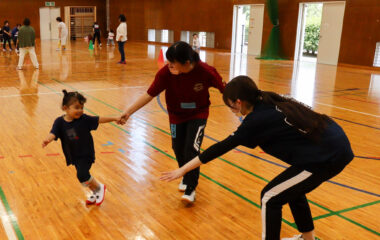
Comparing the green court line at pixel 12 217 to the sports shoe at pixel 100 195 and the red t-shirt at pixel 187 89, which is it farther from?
the red t-shirt at pixel 187 89

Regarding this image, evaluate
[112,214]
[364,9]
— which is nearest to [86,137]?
[112,214]

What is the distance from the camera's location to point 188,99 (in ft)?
10.6

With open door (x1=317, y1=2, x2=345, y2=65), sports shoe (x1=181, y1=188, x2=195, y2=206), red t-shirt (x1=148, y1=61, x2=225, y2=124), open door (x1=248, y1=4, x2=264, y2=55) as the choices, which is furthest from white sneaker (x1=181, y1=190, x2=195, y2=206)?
open door (x1=248, y1=4, x2=264, y2=55)

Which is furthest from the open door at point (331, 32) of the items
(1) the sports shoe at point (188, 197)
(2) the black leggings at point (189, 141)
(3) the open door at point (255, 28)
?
(1) the sports shoe at point (188, 197)

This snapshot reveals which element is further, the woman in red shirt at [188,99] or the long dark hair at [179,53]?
the woman in red shirt at [188,99]

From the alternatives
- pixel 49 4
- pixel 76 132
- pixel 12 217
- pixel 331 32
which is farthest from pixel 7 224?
pixel 49 4

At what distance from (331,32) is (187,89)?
15019 millimetres

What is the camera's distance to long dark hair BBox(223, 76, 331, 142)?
6.74 ft

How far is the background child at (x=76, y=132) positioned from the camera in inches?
117

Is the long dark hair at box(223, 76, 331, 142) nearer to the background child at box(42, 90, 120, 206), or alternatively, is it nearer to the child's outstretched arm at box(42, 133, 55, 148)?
the background child at box(42, 90, 120, 206)

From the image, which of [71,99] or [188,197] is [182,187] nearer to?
[188,197]

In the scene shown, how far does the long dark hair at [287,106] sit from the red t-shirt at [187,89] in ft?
3.52

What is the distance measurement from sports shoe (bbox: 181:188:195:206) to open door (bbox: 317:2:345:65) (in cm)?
1487

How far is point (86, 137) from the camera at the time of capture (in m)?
3.09
